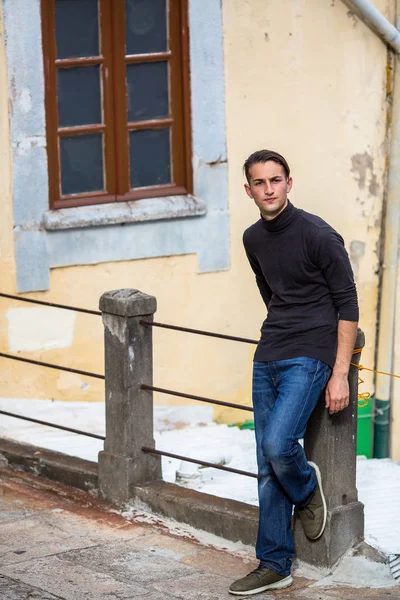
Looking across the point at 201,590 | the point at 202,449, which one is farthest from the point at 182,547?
the point at 202,449

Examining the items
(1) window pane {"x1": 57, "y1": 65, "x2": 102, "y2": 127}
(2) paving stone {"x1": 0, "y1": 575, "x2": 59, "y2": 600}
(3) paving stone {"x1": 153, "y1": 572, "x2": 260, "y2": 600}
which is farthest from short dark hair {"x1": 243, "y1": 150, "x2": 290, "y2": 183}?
(1) window pane {"x1": 57, "y1": 65, "x2": 102, "y2": 127}

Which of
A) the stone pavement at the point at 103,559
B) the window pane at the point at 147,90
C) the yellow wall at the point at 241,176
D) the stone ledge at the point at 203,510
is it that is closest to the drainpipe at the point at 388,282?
the yellow wall at the point at 241,176

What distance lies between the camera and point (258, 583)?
5719 millimetres

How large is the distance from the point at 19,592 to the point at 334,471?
1.55 metres

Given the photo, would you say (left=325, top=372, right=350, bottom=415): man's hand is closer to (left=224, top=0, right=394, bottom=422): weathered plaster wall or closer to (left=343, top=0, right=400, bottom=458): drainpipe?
(left=224, top=0, right=394, bottom=422): weathered plaster wall

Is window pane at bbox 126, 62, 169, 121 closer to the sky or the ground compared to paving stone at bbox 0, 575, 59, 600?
closer to the sky

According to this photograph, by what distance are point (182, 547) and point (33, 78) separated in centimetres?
396

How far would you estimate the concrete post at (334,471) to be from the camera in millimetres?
5887

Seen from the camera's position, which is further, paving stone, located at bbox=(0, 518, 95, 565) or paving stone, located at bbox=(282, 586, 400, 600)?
paving stone, located at bbox=(0, 518, 95, 565)

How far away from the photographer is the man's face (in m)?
5.55

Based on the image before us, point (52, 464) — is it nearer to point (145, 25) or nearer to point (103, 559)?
point (103, 559)

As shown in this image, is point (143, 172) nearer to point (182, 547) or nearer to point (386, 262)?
point (386, 262)

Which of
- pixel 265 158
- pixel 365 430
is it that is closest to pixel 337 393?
pixel 265 158

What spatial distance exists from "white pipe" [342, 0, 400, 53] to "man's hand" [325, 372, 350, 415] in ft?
16.0
